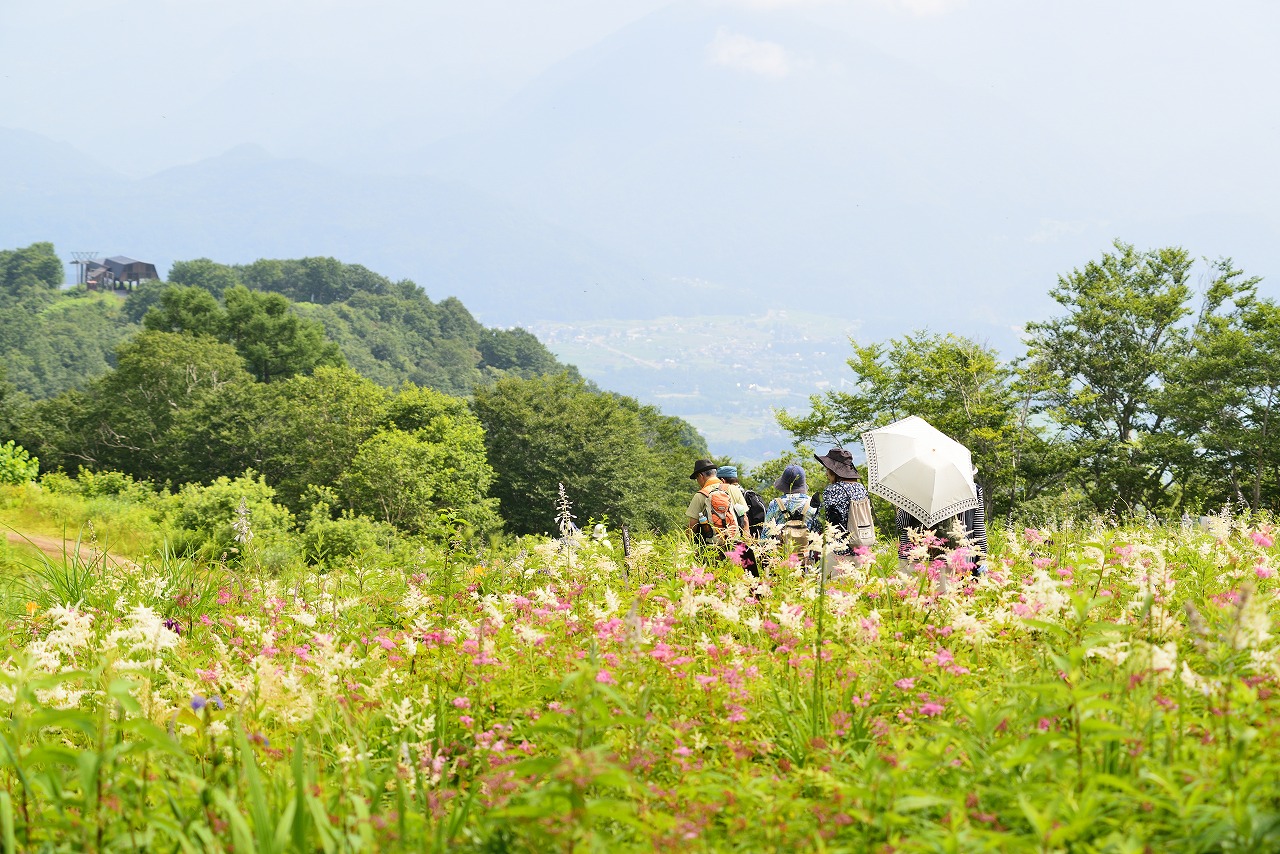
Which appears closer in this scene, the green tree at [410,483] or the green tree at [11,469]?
the green tree at [11,469]

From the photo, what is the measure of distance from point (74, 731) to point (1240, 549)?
7139 mm

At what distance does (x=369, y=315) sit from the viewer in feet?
429

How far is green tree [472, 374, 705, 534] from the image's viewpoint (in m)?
61.0

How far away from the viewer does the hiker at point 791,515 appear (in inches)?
249

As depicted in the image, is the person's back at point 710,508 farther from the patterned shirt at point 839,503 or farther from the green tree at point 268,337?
the green tree at point 268,337

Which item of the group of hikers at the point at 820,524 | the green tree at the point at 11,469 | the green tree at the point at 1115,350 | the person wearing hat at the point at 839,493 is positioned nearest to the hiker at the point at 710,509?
the group of hikers at the point at 820,524

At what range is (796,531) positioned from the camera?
6621 millimetres

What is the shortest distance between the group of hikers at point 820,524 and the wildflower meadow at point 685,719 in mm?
247

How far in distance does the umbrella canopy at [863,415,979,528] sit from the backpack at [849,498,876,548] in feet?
1.10

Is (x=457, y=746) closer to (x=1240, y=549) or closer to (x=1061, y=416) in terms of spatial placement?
(x=1240, y=549)

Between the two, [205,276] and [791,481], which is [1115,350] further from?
[205,276]

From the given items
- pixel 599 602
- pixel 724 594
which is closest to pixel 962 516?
pixel 724 594

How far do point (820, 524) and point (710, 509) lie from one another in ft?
4.73

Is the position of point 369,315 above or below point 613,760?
above
